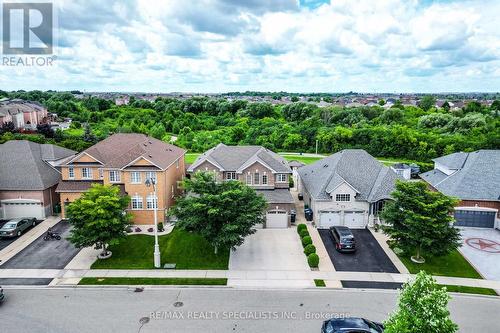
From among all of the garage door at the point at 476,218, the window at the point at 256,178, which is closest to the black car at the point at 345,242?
the window at the point at 256,178

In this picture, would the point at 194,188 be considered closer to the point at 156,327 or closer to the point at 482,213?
the point at 156,327

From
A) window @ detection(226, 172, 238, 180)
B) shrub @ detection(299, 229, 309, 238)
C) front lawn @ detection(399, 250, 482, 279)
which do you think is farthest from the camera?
window @ detection(226, 172, 238, 180)

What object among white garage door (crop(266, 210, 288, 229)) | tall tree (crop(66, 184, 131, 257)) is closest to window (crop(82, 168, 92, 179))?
tall tree (crop(66, 184, 131, 257))

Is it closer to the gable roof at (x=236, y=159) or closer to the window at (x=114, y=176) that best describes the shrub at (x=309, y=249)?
the gable roof at (x=236, y=159)

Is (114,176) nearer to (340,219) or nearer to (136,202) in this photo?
(136,202)

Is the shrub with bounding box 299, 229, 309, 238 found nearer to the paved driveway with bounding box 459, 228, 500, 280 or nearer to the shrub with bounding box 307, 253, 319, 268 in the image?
the shrub with bounding box 307, 253, 319, 268

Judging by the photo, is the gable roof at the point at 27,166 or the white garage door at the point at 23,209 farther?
the gable roof at the point at 27,166
